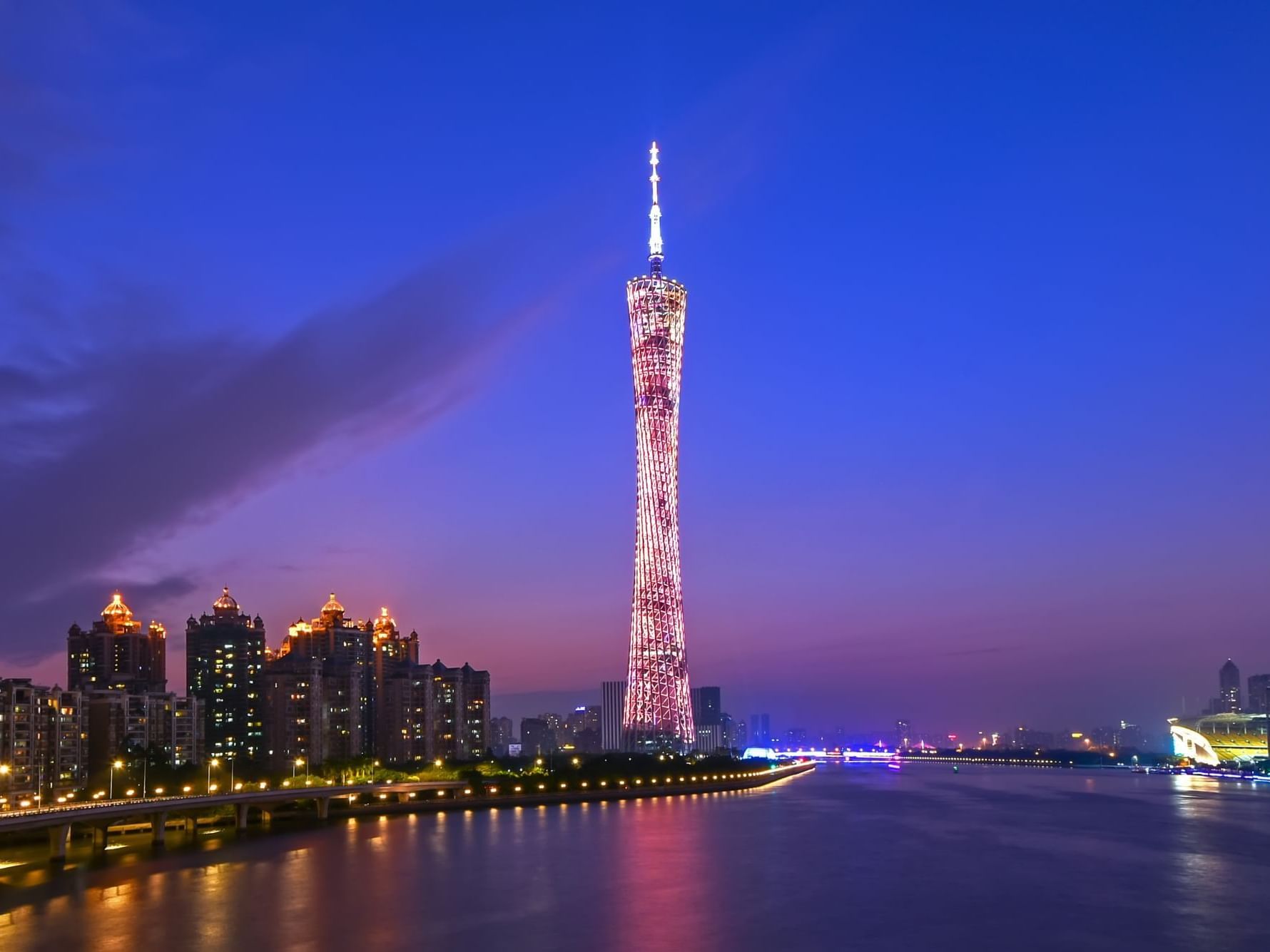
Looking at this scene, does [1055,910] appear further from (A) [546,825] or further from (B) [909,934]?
(A) [546,825]

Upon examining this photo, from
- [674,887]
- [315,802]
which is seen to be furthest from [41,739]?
[674,887]

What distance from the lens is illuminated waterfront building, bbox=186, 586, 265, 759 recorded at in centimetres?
9781

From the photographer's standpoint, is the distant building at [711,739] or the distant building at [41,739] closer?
the distant building at [41,739]

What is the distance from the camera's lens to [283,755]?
3666 inches

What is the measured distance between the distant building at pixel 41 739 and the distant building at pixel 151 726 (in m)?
1.02

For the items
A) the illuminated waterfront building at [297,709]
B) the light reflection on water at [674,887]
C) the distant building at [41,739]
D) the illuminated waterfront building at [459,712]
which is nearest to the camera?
the light reflection on water at [674,887]

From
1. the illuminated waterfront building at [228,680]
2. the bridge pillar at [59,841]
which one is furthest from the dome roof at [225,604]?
the bridge pillar at [59,841]

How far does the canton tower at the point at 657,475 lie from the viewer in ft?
222

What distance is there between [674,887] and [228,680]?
74.7 meters

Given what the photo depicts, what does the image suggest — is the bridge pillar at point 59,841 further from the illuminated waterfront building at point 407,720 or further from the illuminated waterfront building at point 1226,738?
the illuminated waterfront building at point 1226,738

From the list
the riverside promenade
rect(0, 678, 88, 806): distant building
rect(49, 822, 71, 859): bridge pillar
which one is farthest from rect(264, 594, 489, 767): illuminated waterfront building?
rect(49, 822, 71, 859): bridge pillar

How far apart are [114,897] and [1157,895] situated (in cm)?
2692

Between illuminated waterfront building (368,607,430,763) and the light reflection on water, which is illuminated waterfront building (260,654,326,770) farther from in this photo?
the light reflection on water

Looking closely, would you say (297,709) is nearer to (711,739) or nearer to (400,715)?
(400,715)
